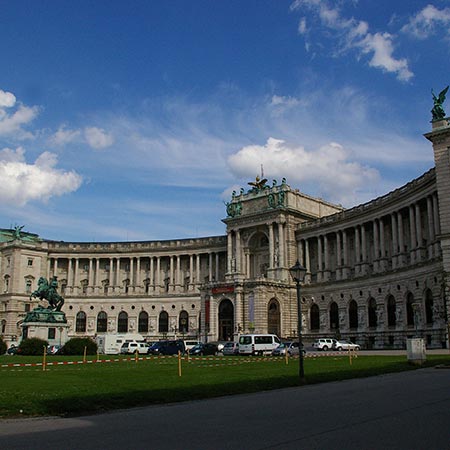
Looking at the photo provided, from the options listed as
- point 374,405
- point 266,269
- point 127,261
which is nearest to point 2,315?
point 127,261

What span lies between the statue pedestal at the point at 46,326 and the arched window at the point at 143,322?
4911 cm

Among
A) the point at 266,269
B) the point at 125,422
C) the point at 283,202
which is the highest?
the point at 283,202

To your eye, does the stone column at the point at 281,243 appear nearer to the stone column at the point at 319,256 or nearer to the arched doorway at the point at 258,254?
the arched doorway at the point at 258,254

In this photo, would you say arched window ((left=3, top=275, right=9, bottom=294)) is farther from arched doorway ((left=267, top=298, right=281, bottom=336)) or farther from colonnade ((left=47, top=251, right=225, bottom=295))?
arched doorway ((left=267, top=298, right=281, bottom=336))

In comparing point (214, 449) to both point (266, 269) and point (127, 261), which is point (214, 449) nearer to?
point (266, 269)

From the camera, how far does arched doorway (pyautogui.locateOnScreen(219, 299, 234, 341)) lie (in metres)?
97.9

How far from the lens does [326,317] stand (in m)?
96.1

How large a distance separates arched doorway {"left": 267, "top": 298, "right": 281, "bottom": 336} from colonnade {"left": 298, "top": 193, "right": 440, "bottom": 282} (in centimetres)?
851

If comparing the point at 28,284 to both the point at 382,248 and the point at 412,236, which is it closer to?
the point at 382,248

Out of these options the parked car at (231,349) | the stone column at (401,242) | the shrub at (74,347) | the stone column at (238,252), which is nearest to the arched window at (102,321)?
the stone column at (238,252)

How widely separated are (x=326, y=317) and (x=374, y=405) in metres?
79.0

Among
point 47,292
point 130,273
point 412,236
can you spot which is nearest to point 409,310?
point 412,236

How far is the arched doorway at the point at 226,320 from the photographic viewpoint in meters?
97.9

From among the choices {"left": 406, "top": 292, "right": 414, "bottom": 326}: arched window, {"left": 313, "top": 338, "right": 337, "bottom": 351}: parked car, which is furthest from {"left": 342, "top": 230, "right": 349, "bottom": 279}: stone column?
{"left": 313, "top": 338, "right": 337, "bottom": 351}: parked car
